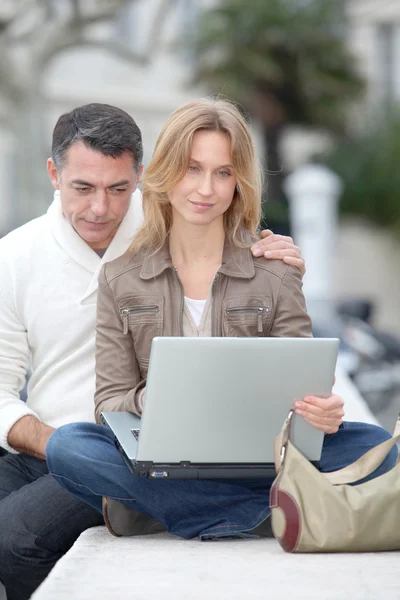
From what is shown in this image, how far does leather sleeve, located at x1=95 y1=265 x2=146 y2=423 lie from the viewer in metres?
3.35

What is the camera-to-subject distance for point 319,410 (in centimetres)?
291

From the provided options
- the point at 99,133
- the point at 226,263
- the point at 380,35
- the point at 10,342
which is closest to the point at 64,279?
the point at 10,342

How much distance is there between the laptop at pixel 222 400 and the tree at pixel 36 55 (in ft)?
43.3

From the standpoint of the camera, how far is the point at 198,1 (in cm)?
2672

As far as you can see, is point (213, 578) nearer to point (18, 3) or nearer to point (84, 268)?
point (84, 268)

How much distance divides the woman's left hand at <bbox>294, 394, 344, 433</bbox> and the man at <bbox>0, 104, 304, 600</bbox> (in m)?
0.66

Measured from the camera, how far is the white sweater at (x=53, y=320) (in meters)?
3.64

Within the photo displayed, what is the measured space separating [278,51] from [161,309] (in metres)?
21.8

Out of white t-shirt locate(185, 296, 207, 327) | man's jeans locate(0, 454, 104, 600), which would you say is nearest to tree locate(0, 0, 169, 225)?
white t-shirt locate(185, 296, 207, 327)

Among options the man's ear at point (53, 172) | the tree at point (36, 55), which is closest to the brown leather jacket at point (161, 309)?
the man's ear at point (53, 172)

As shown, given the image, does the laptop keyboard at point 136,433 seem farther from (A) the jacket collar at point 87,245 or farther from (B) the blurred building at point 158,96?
(B) the blurred building at point 158,96

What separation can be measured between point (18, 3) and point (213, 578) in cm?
1568

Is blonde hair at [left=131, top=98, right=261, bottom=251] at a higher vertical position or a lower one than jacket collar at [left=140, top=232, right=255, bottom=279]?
higher

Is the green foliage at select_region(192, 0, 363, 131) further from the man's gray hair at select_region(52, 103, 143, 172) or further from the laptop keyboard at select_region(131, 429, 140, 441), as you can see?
the laptop keyboard at select_region(131, 429, 140, 441)
